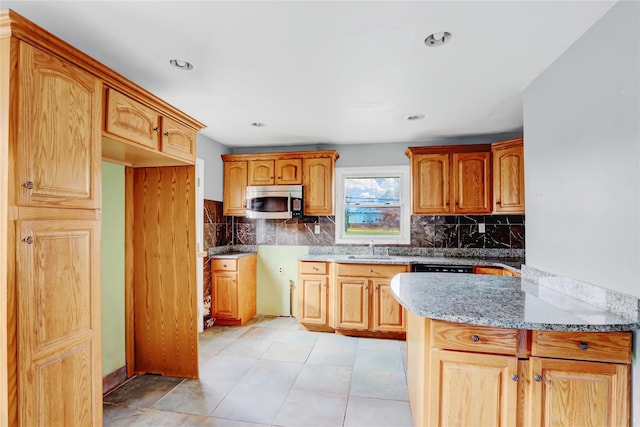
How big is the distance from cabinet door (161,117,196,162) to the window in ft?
6.87

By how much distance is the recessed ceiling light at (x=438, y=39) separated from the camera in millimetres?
1755

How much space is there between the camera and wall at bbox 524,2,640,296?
1424 mm

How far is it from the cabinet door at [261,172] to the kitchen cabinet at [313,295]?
1139mm

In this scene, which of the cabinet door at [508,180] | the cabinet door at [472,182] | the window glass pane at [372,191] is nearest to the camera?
the cabinet door at [508,180]

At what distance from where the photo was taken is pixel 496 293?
6.08ft

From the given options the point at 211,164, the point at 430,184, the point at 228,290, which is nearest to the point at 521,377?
the point at 430,184

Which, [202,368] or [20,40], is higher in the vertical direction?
[20,40]

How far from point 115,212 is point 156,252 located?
0.44 meters

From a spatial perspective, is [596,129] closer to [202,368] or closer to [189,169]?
[189,169]

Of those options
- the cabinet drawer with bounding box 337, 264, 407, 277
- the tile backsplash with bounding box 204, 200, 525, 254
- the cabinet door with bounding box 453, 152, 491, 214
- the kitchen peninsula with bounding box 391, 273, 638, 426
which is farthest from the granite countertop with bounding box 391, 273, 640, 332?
the tile backsplash with bounding box 204, 200, 525, 254

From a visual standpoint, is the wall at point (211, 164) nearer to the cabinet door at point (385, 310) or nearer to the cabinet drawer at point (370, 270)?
the cabinet drawer at point (370, 270)

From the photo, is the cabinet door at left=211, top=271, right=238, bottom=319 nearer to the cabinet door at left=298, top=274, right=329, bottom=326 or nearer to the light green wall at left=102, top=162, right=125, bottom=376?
the cabinet door at left=298, top=274, right=329, bottom=326

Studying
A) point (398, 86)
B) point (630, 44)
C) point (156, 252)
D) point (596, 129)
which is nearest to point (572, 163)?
point (596, 129)

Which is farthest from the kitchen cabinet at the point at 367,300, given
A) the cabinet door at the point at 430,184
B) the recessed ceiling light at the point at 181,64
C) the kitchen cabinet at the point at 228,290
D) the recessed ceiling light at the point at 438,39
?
the recessed ceiling light at the point at 181,64
